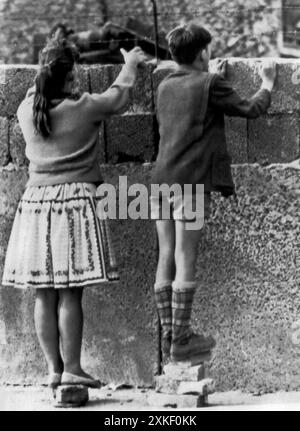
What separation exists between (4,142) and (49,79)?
0.70m

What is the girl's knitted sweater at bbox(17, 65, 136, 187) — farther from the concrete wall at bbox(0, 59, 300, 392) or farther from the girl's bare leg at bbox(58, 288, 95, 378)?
the girl's bare leg at bbox(58, 288, 95, 378)

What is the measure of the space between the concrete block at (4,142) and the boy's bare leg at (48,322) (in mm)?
877

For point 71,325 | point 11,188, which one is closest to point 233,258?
point 71,325

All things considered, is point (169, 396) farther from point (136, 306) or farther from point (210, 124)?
point (210, 124)

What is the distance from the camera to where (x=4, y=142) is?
7.39 metres

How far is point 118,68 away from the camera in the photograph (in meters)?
7.20

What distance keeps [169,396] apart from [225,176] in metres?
1.14

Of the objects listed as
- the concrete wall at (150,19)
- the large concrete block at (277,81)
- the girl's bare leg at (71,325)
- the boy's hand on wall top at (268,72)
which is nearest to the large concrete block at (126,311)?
the girl's bare leg at (71,325)

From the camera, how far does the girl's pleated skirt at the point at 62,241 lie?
676cm

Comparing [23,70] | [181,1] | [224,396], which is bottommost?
[224,396]

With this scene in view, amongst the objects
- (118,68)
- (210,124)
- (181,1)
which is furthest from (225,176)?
(181,1)

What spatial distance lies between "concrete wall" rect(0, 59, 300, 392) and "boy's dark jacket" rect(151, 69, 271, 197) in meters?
0.33

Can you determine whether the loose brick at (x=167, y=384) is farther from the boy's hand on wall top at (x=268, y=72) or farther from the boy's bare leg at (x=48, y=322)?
the boy's hand on wall top at (x=268, y=72)

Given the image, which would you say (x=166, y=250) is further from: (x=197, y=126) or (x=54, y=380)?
(x=54, y=380)
